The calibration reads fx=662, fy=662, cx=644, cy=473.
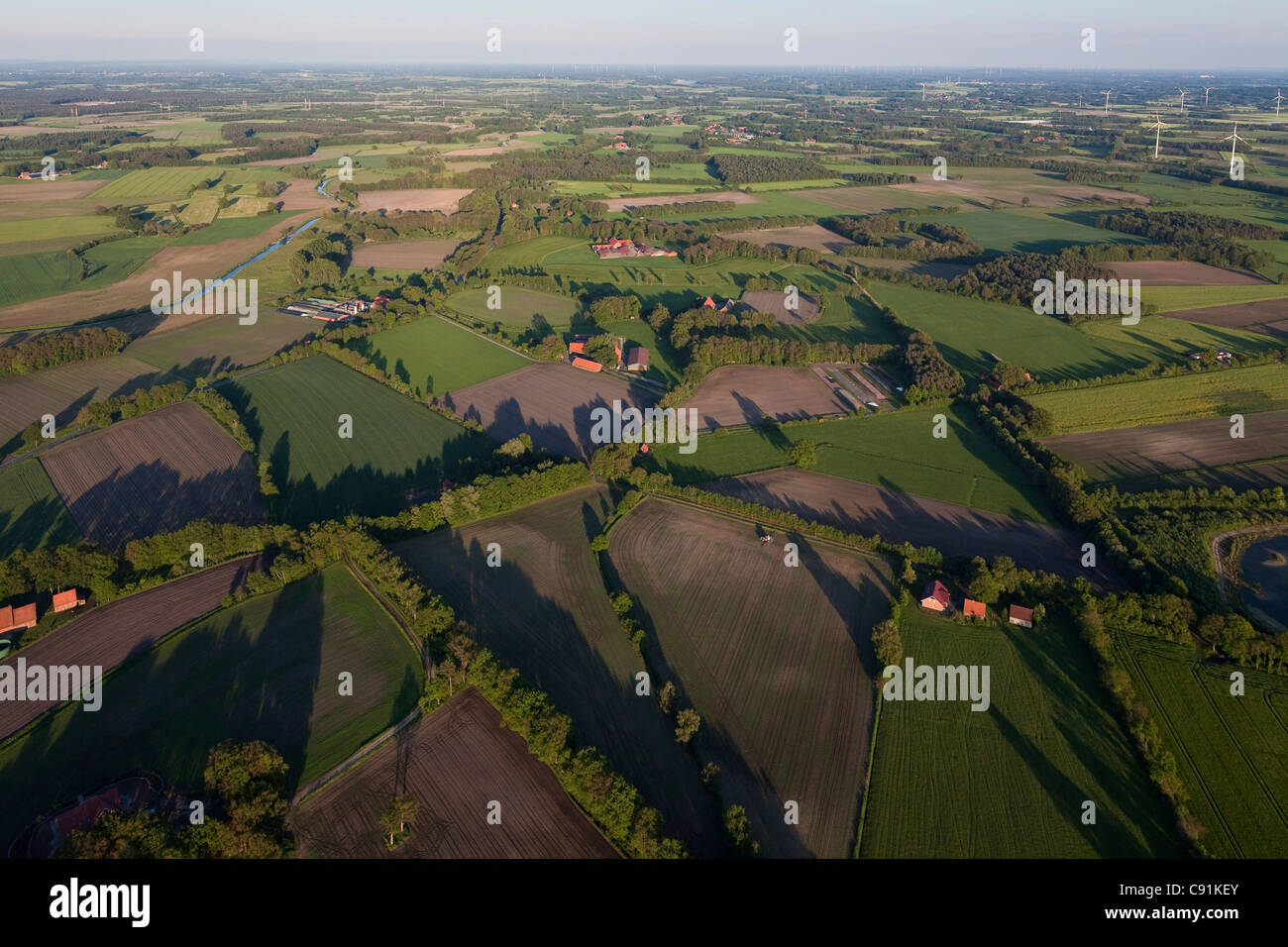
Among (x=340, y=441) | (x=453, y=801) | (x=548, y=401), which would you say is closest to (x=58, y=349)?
(x=340, y=441)

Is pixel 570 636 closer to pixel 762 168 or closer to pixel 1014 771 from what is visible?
pixel 1014 771

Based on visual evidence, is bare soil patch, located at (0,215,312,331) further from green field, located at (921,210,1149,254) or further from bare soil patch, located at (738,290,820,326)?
green field, located at (921,210,1149,254)

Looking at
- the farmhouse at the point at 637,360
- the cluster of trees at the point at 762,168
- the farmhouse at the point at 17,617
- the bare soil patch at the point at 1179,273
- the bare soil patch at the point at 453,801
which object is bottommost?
the bare soil patch at the point at 453,801

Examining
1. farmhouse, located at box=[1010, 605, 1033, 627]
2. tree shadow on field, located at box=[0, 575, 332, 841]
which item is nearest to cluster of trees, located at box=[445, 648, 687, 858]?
tree shadow on field, located at box=[0, 575, 332, 841]

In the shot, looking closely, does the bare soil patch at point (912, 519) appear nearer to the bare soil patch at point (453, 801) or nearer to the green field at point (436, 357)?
the bare soil patch at point (453, 801)

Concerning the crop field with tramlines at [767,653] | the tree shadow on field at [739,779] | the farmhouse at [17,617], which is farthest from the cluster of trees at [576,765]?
the farmhouse at [17,617]

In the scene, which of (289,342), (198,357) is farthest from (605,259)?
(198,357)
